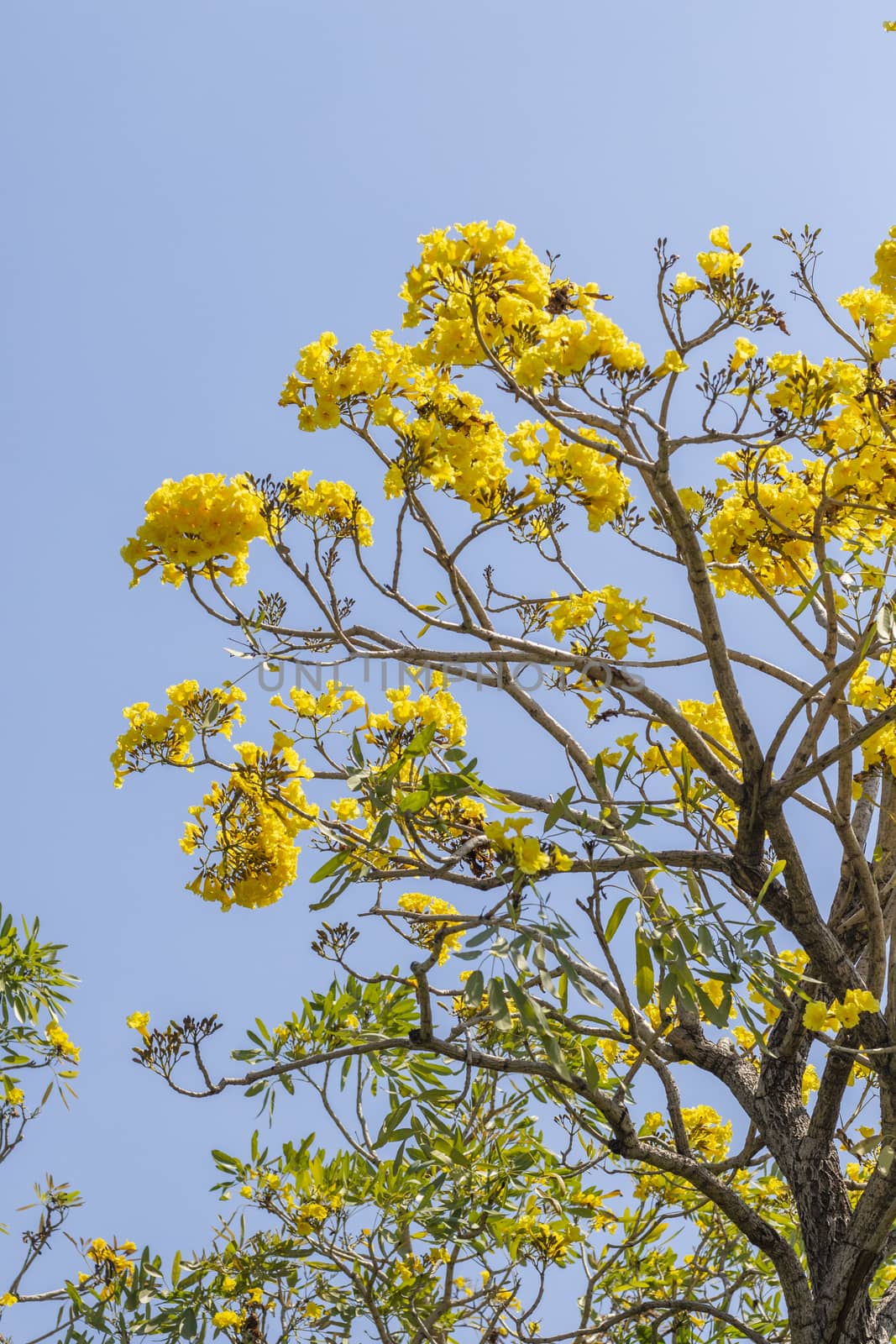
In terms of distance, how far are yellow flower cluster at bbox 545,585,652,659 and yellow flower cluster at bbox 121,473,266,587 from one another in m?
0.87

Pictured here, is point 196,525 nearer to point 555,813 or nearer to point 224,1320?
point 555,813

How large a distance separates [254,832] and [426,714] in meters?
0.85

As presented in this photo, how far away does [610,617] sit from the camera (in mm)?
3178

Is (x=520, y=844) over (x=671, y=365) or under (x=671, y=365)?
under

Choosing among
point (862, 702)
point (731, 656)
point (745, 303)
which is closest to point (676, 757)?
point (731, 656)

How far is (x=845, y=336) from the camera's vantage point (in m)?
3.53

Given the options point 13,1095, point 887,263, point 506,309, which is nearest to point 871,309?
point 887,263

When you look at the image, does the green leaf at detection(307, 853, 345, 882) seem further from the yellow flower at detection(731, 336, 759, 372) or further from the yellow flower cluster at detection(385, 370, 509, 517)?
the yellow flower at detection(731, 336, 759, 372)

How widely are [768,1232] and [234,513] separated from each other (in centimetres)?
267

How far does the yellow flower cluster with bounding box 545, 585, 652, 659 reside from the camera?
316 cm

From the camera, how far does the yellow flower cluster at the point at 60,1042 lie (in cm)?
472

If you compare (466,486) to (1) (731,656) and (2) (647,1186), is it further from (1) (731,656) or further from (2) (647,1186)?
(2) (647,1186)

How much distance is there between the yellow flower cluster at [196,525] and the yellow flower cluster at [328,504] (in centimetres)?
17

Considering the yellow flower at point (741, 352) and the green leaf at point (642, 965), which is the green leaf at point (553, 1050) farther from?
the yellow flower at point (741, 352)
